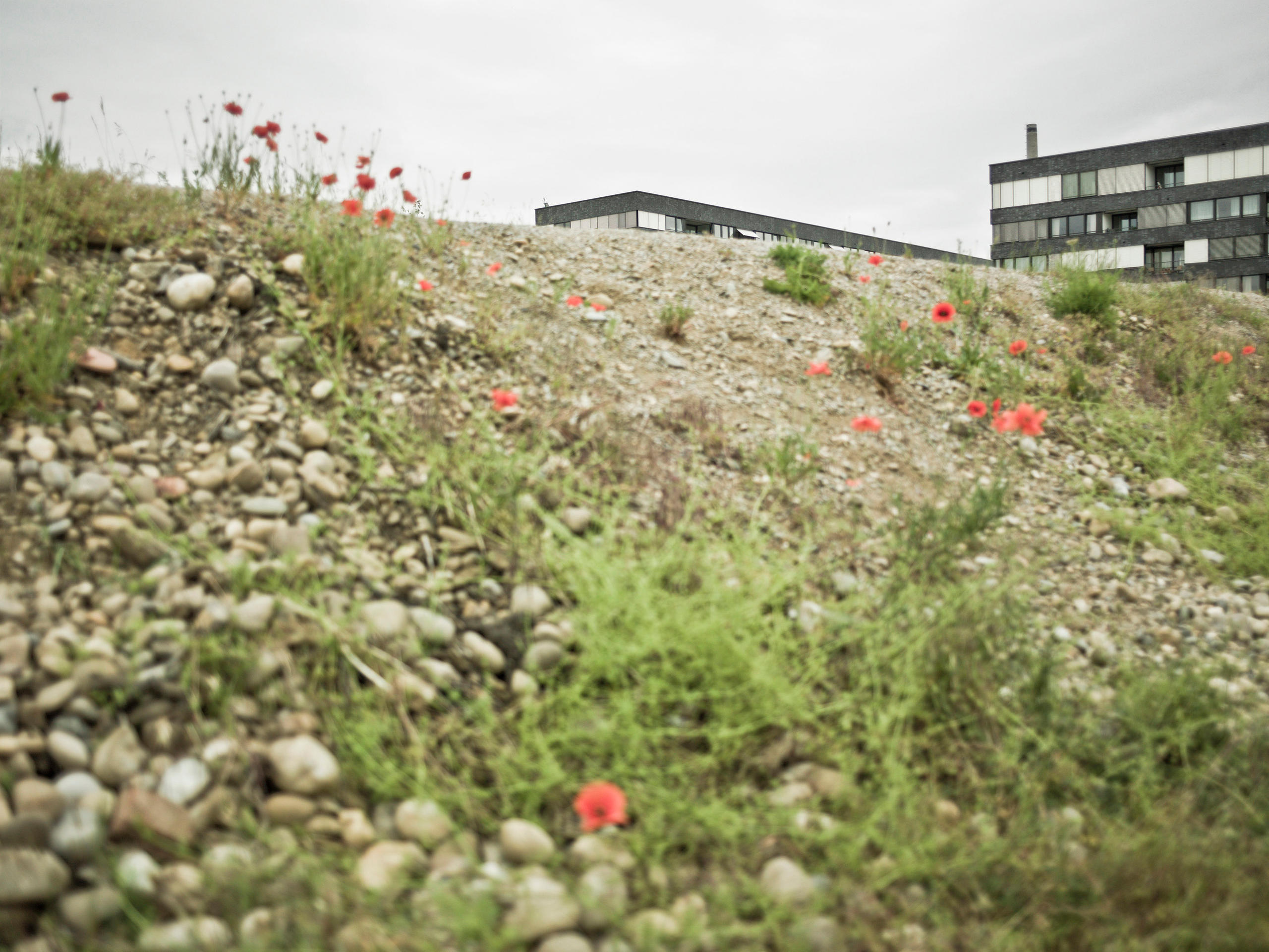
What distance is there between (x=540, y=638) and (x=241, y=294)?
2297 millimetres

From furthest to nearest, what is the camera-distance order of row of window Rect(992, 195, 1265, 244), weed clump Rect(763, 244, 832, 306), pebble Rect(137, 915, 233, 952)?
row of window Rect(992, 195, 1265, 244) < weed clump Rect(763, 244, 832, 306) < pebble Rect(137, 915, 233, 952)

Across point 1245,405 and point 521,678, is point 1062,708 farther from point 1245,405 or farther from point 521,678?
point 1245,405

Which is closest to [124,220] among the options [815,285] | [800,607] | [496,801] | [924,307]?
Answer: [496,801]

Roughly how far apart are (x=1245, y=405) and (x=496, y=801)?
5.89 metres

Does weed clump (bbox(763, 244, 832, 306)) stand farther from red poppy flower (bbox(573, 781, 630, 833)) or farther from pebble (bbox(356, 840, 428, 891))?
pebble (bbox(356, 840, 428, 891))

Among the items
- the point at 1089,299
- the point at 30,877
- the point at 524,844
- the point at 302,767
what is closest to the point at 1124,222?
the point at 1089,299

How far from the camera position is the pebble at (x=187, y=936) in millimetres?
1436

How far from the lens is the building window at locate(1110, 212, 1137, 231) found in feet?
134

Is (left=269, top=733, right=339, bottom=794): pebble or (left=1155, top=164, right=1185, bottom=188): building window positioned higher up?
(left=1155, top=164, right=1185, bottom=188): building window

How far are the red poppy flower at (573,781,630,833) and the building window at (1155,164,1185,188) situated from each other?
165 ft

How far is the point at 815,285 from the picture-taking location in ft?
18.2

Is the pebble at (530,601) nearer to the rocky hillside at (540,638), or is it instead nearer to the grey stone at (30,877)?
the rocky hillside at (540,638)

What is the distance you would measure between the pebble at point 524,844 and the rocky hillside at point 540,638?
2 centimetres

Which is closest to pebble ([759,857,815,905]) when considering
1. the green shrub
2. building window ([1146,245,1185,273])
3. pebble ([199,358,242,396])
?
pebble ([199,358,242,396])
